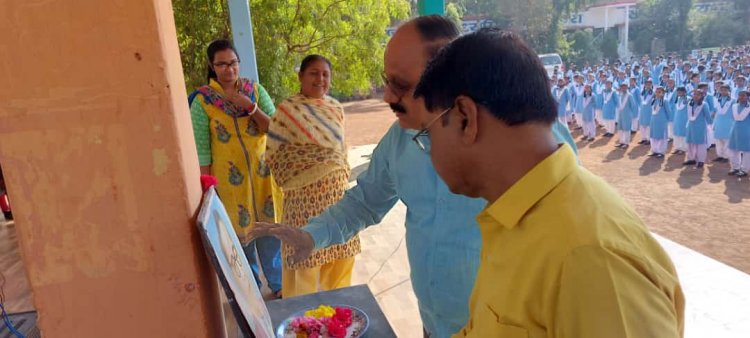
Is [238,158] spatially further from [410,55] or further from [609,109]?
[609,109]

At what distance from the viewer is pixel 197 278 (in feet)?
3.35

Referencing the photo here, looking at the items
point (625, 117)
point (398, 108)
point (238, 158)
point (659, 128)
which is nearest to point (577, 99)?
point (625, 117)

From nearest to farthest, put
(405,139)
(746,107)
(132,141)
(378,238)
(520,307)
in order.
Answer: (520,307), (132,141), (405,139), (378,238), (746,107)

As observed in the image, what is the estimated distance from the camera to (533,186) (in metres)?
0.90

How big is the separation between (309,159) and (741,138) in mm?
9868

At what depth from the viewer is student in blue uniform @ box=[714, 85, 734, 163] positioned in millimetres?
11031

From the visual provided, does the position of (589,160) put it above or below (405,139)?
below

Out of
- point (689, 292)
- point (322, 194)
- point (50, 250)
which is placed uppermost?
point (50, 250)

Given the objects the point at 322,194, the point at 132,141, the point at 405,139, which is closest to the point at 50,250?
the point at 132,141

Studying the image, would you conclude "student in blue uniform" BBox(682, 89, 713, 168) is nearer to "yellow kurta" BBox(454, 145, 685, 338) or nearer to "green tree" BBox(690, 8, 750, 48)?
"yellow kurta" BBox(454, 145, 685, 338)

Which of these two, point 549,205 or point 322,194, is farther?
point 322,194

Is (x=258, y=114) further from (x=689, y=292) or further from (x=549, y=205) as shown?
(x=689, y=292)

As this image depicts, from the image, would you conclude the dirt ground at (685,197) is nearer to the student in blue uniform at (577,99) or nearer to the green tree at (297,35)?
the student in blue uniform at (577,99)

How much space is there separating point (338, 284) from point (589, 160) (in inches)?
404
